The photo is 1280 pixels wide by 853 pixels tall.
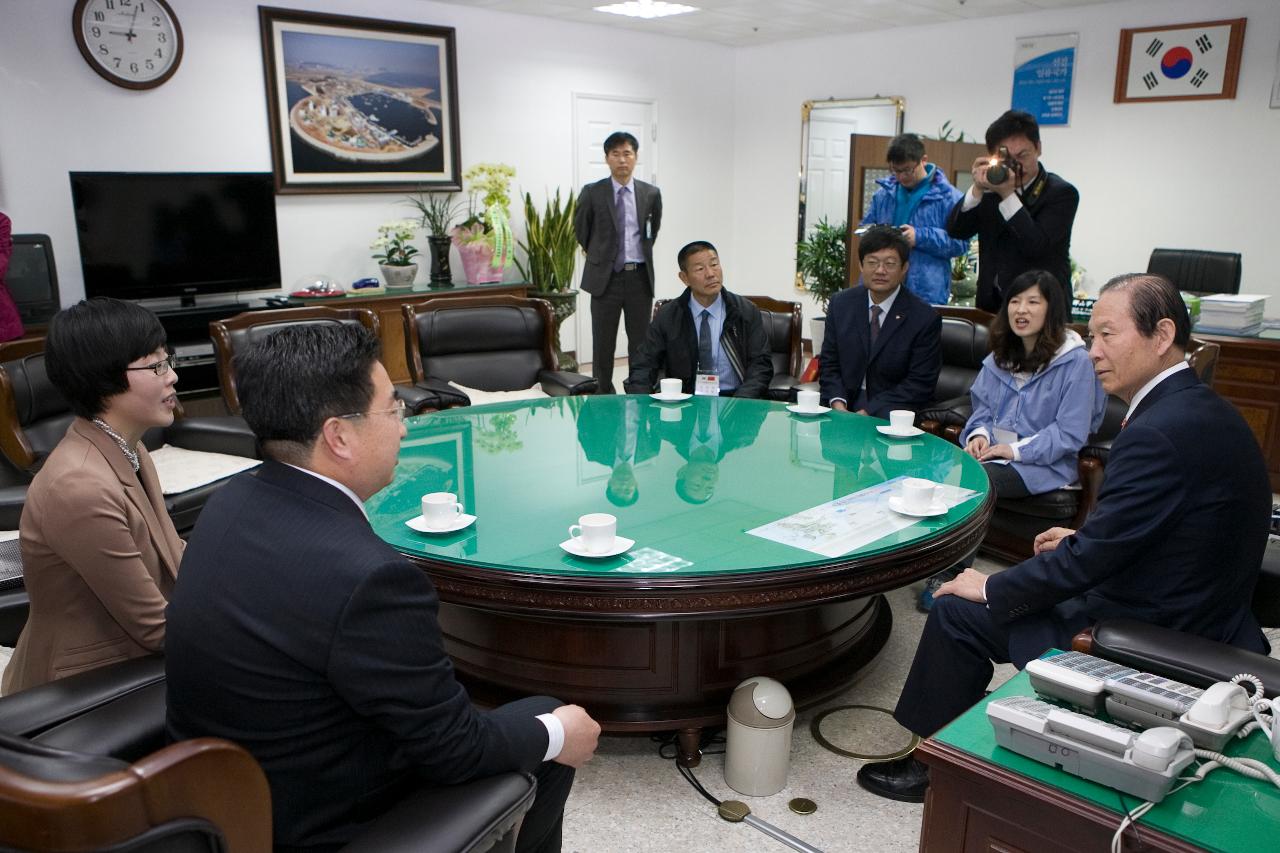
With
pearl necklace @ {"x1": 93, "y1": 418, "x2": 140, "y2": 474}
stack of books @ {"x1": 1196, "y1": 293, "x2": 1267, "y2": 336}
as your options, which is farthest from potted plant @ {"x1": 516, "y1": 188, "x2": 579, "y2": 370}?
pearl necklace @ {"x1": 93, "y1": 418, "x2": 140, "y2": 474}

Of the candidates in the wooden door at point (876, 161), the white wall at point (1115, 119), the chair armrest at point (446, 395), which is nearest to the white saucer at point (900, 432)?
the chair armrest at point (446, 395)

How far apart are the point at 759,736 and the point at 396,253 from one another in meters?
4.65

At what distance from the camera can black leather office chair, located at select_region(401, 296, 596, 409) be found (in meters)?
4.24

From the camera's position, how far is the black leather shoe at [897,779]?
7.23 feet

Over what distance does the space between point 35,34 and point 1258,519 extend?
18.2 feet

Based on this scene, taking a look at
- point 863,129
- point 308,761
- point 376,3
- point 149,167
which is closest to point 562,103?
point 376,3

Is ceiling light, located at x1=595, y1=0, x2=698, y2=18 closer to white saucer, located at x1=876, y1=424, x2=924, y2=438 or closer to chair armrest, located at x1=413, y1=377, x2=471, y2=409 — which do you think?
chair armrest, located at x1=413, y1=377, x2=471, y2=409

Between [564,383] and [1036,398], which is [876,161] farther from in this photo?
[1036,398]

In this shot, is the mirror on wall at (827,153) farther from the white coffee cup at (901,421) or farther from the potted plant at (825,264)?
the white coffee cup at (901,421)

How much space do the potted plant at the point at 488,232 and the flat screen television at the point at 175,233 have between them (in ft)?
4.07

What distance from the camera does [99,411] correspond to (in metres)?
1.81

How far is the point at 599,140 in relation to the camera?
7.28 m

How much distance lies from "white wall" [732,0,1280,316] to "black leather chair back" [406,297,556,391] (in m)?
4.05

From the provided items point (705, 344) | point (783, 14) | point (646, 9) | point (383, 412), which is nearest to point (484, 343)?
point (705, 344)
